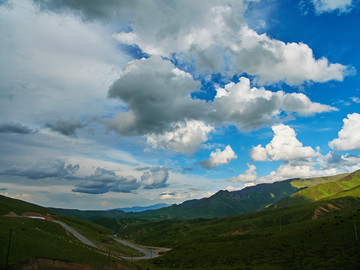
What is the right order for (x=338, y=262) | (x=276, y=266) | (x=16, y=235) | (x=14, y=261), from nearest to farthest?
(x=14, y=261)
(x=16, y=235)
(x=338, y=262)
(x=276, y=266)

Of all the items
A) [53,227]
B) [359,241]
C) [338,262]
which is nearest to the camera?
[338,262]

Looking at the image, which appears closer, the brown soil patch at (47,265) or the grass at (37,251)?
the brown soil patch at (47,265)

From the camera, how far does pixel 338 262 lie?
233 ft

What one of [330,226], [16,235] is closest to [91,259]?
[16,235]

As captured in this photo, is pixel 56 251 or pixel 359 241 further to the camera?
pixel 359 241

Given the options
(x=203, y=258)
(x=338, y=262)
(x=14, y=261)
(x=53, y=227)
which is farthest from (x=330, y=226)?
(x=53, y=227)

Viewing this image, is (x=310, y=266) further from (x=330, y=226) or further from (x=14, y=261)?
(x=14, y=261)

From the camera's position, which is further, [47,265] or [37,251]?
[37,251]

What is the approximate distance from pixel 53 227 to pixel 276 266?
3991 inches

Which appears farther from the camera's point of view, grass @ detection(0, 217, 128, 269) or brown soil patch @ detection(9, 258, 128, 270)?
grass @ detection(0, 217, 128, 269)

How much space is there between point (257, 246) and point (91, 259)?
76936mm

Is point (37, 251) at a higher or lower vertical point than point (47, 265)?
higher

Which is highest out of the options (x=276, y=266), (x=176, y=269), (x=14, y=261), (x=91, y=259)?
(x=14, y=261)

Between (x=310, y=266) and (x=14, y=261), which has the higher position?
(x=14, y=261)
